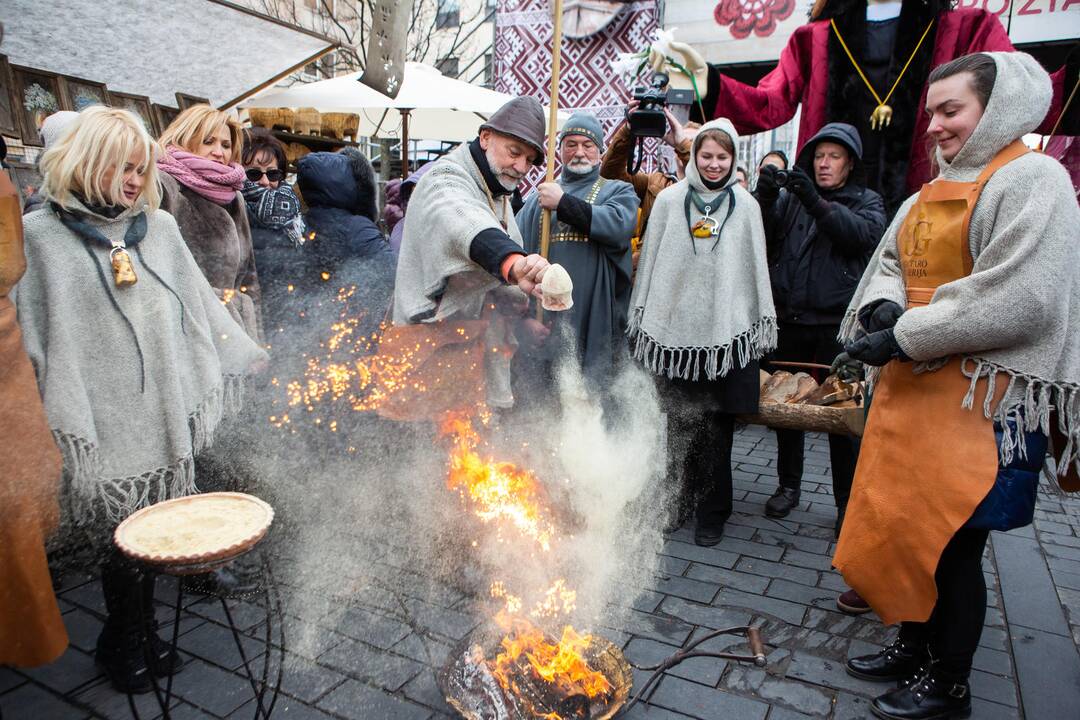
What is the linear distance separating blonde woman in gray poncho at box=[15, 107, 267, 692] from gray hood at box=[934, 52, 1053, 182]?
3135mm

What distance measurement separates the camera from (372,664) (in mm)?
2785

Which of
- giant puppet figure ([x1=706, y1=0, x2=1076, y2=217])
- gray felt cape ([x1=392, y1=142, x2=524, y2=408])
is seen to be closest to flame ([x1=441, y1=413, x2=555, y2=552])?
gray felt cape ([x1=392, y1=142, x2=524, y2=408])

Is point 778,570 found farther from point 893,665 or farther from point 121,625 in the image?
point 121,625

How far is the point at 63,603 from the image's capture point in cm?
321

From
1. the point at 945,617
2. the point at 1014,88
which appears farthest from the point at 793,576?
the point at 1014,88

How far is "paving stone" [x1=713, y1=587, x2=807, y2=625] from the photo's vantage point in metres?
3.27

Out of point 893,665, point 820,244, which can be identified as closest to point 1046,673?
point 893,665

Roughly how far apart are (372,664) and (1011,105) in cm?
319

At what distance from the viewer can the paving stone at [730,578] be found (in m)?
3.54

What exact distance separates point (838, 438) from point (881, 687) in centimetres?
154

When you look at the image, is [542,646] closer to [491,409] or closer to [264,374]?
[491,409]

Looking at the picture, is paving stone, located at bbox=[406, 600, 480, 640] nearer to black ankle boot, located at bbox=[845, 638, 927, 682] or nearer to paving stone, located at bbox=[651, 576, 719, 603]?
paving stone, located at bbox=[651, 576, 719, 603]

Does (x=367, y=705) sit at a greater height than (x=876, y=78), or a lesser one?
lesser

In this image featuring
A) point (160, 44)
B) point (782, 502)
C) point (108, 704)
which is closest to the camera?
point (108, 704)
